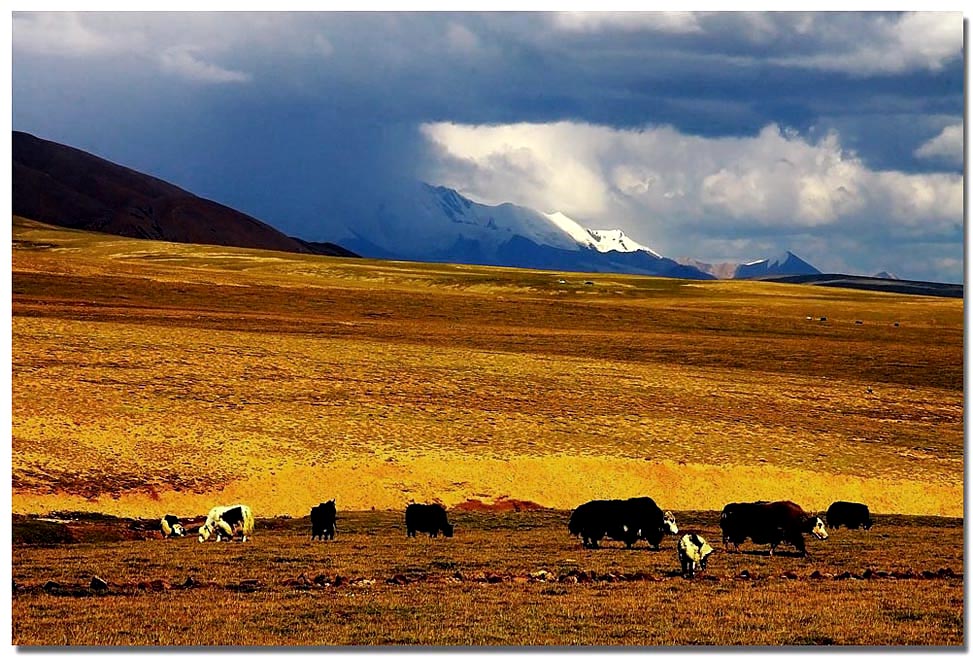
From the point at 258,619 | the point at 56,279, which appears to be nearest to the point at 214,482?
the point at 258,619

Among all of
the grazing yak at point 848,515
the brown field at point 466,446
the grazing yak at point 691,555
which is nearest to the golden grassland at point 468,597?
the brown field at point 466,446

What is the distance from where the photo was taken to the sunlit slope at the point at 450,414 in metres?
32.7

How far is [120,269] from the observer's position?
406 ft

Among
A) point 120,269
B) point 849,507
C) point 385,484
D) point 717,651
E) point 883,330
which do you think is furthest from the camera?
point 120,269

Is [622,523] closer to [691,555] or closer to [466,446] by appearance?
[691,555]

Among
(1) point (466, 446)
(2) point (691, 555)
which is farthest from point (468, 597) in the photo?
(1) point (466, 446)

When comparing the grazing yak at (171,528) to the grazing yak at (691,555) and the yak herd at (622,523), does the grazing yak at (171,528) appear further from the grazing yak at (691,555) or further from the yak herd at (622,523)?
the grazing yak at (691,555)

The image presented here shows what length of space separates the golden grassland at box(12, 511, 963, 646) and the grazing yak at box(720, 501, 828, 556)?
67 cm

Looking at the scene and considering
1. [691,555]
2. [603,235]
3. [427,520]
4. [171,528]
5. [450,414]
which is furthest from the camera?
[603,235]

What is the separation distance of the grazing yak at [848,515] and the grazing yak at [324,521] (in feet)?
48.0

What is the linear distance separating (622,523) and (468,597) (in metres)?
6.30

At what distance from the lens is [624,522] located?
85.4 ft

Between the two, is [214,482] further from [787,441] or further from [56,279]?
[56,279]

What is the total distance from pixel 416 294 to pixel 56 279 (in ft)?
126
